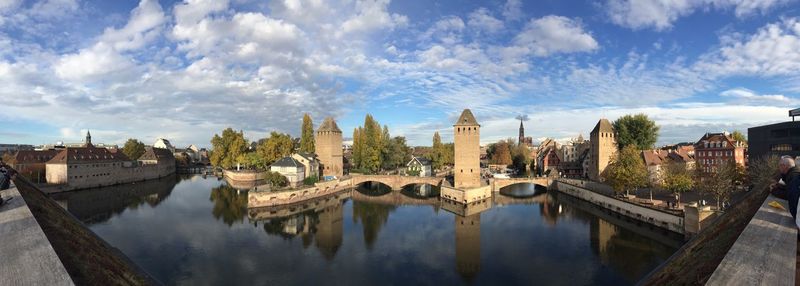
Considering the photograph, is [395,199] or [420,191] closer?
[395,199]

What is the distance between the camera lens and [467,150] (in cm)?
3497

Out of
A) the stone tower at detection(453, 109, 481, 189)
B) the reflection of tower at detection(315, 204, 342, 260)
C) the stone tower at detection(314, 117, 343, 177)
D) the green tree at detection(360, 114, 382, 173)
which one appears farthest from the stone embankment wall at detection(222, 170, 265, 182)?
the stone tower at detection(453, 109, 481, 189)

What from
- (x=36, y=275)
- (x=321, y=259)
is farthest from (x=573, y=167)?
(x=36, y=275)

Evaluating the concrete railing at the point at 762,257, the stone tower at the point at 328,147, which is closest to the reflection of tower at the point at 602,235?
the concrete railing at the point at 762,257

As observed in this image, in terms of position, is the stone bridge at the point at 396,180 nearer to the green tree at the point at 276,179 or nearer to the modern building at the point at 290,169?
the modern building at the point at 290,169

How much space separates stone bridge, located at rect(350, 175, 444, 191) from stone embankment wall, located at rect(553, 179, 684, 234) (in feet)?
45.5

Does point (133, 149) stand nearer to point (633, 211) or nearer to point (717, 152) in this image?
point (633, 211)

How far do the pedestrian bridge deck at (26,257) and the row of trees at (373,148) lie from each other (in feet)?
136

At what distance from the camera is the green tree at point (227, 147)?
186 feet

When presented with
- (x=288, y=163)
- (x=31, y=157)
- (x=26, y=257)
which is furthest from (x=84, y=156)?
(x=26, y=257)

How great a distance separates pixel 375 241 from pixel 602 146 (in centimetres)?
2742

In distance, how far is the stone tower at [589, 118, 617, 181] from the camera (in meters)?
37.1

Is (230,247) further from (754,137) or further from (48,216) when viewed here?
(754,137)

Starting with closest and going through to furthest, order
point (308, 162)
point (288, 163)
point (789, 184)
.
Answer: point (789, 184)
point (288, 163)
point (308, 162)
